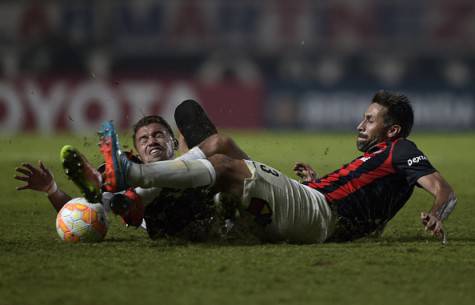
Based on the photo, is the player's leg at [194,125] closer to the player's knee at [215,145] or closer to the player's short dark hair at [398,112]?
the player's knee at [215,145]

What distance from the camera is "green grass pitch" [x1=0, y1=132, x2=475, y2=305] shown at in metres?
4.43

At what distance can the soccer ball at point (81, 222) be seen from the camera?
6105 millimetres

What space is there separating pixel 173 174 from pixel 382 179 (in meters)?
1.44

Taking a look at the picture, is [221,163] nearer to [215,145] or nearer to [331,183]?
[215,145]

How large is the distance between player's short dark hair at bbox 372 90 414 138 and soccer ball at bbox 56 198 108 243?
6.50ft

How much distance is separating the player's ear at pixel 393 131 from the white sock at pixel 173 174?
1432 mm

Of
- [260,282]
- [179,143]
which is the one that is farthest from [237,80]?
[260,282]

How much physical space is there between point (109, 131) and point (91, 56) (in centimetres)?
2122

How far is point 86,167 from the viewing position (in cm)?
532

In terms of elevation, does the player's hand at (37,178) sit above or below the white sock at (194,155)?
below

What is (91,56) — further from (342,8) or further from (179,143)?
(179,143)

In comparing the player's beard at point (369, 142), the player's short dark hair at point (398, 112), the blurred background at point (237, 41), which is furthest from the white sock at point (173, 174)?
the blurred background at point (237, 41)

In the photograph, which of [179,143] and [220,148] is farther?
[179,143]

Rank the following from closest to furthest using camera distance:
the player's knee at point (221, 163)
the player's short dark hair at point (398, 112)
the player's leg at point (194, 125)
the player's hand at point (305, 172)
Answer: the player's knee at point (221, 163) < the player's leg at point (194, 125) < the player's short dark hair at point (398, 112) < the player's hand at point (305, 172)
